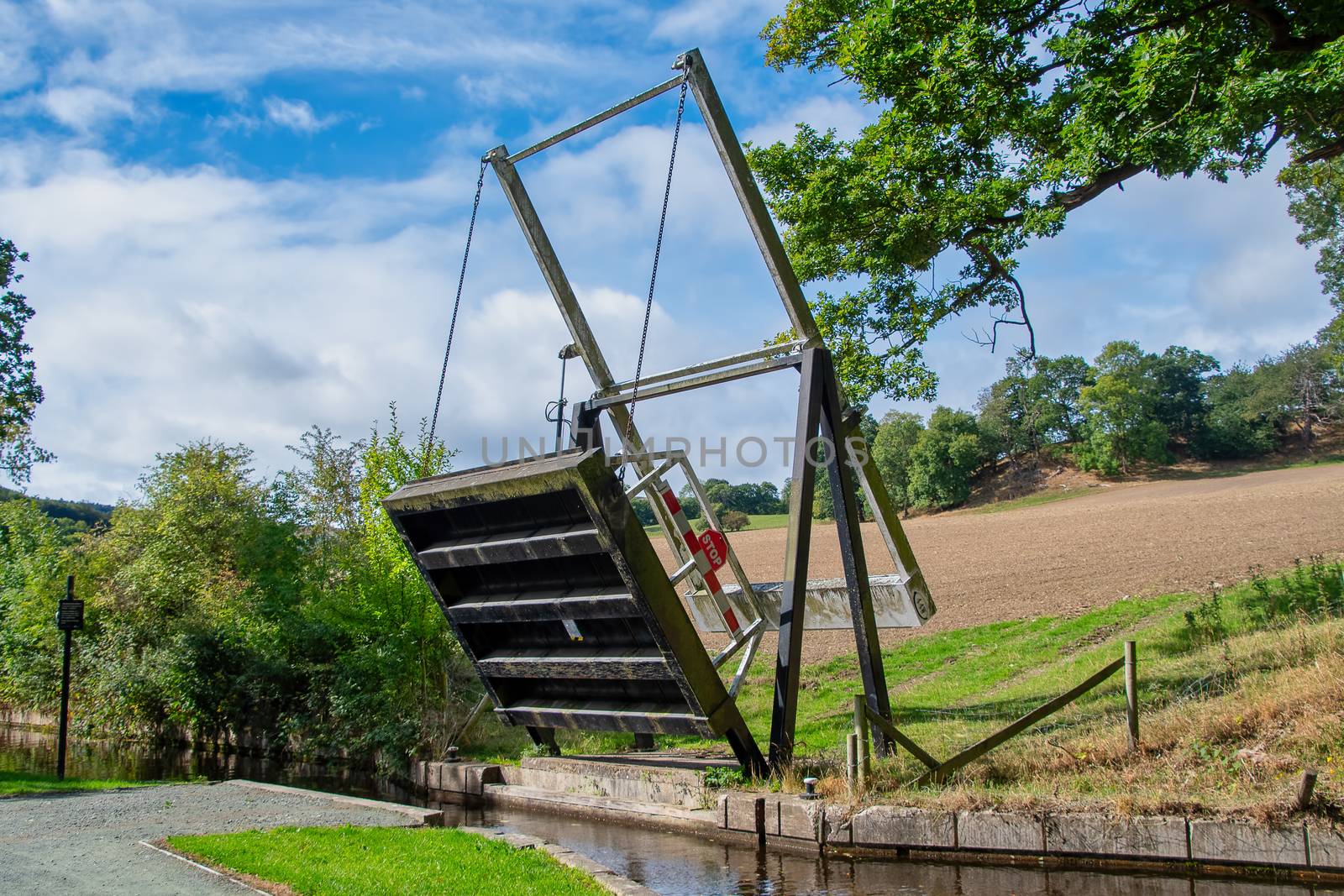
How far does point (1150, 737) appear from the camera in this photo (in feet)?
26.2

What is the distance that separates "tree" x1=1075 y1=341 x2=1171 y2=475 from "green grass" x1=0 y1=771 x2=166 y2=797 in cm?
6209

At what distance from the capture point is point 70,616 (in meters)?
15.1

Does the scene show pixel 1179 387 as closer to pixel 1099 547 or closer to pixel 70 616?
pixel 1099 547

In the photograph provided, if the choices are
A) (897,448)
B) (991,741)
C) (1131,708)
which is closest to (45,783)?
(991,741)

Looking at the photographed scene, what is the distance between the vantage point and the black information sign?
15109 millimetres

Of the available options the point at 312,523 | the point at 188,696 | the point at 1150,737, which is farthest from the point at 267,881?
the point at 312,523

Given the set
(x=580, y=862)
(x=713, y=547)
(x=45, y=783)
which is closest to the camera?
(x=580, y=862)

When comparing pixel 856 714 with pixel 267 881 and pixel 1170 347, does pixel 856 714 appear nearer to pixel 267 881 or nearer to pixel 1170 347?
pixel 267 881

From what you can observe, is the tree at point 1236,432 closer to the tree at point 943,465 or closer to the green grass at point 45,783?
the tree at point 943,465

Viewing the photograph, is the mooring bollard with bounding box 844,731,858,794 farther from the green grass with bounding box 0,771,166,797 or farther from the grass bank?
the green grass with bounding box 0,771,166,797

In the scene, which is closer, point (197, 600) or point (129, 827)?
point (129, 827)

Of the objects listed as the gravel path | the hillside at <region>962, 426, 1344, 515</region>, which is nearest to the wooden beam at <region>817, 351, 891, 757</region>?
the gravel path

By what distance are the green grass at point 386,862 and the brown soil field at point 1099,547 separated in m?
11.5

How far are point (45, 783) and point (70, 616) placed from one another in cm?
309
